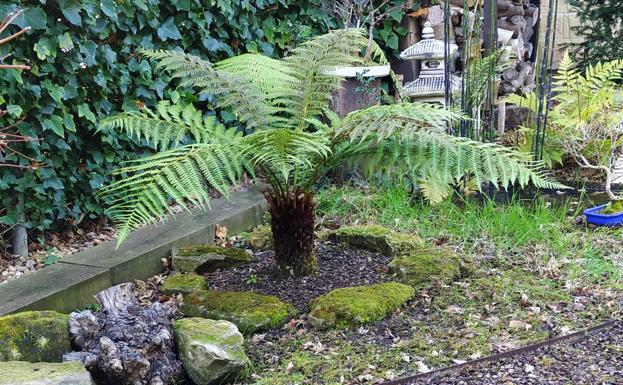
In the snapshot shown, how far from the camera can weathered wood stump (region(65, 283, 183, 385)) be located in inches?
81.4

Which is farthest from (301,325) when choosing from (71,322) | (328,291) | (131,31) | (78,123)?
(131,31)

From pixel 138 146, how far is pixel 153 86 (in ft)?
1.11

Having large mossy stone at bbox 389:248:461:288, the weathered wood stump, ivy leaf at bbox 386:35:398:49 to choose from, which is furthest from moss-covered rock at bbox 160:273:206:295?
ivy leaf at bbox 386:35:398:49

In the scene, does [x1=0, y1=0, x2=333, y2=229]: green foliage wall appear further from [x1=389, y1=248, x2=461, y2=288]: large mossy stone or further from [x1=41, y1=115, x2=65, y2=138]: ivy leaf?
[x1=389, y1=248, x2=461, y2=288]: large mossy stone

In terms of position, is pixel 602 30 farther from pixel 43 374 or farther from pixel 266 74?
pixel 43 374

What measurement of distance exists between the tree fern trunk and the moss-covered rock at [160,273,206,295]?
0.35 metres

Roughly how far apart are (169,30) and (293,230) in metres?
1.61

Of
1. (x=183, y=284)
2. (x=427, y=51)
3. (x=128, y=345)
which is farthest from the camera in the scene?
(x=427, y=51)

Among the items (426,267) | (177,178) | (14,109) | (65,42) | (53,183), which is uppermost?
(65,42)

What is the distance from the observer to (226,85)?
2.70 m

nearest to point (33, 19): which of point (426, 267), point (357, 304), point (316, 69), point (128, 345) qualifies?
point (316, 69)

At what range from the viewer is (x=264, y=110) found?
2.77 metres

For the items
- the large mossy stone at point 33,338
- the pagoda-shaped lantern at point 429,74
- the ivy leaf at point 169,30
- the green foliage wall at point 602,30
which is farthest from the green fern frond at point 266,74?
the green foliage wall at point 602,30

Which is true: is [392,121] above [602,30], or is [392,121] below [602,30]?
below
